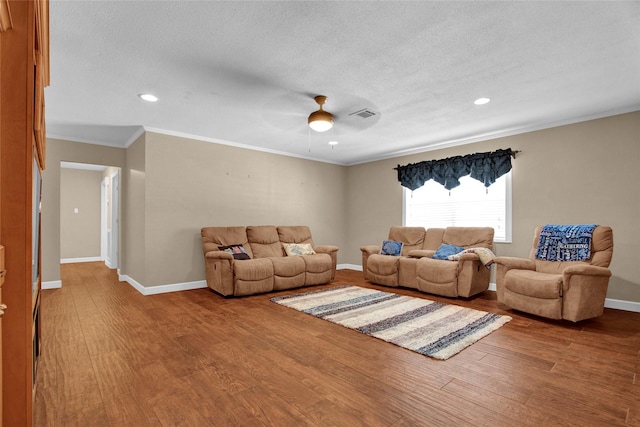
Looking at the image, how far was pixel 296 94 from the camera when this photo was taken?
3393 mm

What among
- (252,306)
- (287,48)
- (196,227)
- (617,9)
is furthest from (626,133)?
(196,227)

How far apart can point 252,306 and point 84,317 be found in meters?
1.78

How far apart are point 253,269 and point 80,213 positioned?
20.2 ft

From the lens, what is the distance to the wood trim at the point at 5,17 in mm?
885

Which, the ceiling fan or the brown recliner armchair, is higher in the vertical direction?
the ceiling fan

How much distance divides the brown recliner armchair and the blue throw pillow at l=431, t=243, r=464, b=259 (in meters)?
0.88

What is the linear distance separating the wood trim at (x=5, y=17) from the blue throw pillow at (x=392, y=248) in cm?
507

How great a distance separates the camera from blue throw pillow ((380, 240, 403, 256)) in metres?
5.40

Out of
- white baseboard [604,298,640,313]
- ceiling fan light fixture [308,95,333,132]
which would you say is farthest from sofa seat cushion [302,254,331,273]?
white baseboard [604,298,640,313]

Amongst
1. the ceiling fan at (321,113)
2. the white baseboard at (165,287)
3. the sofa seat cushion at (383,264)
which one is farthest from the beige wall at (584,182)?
the white baseboard at (165,287)

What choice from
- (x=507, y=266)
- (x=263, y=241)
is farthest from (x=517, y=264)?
(x=263, y=241)

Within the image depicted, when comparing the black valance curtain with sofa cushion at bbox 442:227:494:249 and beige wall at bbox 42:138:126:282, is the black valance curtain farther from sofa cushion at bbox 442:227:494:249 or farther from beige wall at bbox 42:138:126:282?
beige wall at bbox 42:138:126:282

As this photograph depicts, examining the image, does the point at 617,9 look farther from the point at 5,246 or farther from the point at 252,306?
the point at 252,306

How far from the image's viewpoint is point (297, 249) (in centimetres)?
541
